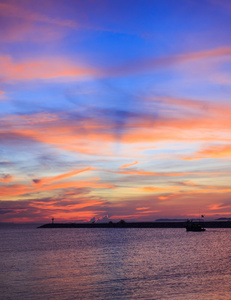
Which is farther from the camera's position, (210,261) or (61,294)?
(210,261)

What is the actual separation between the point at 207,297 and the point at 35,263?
117 ft

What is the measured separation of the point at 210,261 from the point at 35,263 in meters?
30.9

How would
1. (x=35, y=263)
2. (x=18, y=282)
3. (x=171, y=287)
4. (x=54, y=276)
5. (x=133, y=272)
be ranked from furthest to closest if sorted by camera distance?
(x=35, y=263)
(x=133, y=272)
(x=54, y=276)
(x=18, y=282)
(x=171, y=287)

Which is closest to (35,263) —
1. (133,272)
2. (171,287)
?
(133,272)

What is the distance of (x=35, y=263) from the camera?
5981cm

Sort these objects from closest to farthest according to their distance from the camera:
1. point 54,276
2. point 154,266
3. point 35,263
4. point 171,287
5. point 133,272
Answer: point 171,287 → point 54,276 → point 133,272 → point 154,266 → point 35,263

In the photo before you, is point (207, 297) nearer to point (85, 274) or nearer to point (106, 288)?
point (106, 288)

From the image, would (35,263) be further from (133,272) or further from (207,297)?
(207,297)

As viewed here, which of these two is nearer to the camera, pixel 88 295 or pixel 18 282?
pixel 88 295

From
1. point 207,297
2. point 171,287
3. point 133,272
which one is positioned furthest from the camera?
point 133,272

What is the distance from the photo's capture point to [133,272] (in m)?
48.8

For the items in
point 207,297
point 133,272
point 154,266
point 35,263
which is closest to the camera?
point 207,297

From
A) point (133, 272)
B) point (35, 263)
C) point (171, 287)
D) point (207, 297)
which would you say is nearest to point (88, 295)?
point (171, 287)

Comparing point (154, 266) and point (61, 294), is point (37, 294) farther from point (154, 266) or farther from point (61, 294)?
point (154, 266)
